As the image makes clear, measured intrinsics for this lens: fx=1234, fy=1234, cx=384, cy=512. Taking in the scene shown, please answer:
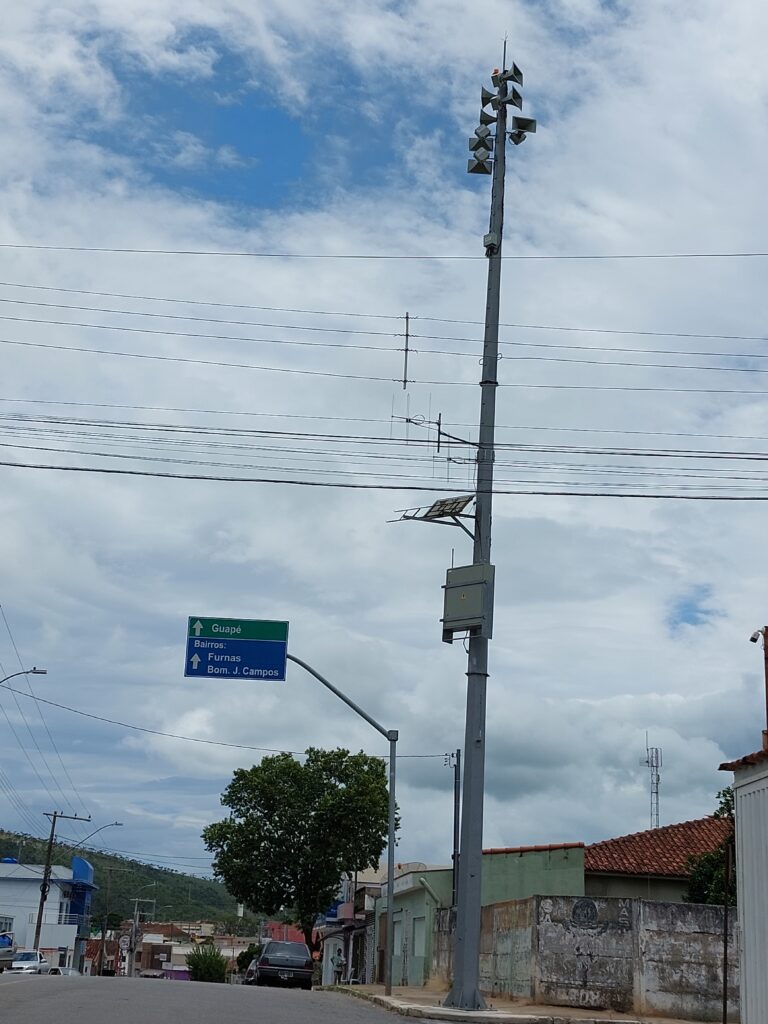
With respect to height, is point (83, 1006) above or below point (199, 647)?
below

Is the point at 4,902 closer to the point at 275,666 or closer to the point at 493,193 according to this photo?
the point at 275,666

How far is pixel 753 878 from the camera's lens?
1373 centimetres

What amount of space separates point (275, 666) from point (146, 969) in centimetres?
9994

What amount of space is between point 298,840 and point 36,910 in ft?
109

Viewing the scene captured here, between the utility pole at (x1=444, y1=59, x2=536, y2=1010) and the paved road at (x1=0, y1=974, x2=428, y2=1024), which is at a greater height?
the utility pole at (x1=444, y1=59, x2=536, y2=1010)

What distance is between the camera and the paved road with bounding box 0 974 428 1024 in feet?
49.0

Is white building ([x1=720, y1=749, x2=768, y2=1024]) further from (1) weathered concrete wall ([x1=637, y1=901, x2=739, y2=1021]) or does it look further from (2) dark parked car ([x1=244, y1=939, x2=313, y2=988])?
(2) dark parked car ([x1=244, y1=939, x2=313, y2=988])

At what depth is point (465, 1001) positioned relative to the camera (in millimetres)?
18172

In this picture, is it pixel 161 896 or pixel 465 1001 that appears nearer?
pixel 465 1001

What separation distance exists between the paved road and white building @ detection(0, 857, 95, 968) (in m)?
55.7

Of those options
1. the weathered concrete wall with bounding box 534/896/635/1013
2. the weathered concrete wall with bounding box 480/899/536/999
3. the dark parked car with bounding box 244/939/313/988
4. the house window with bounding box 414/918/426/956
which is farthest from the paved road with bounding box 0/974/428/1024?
the house window with bounding box 414/918/426/956

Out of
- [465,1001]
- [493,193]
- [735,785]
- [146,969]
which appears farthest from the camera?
[146,969]

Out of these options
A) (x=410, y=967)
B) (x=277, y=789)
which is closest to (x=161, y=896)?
(x=277, y=789)

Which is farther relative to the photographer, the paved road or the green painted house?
the green painted house
